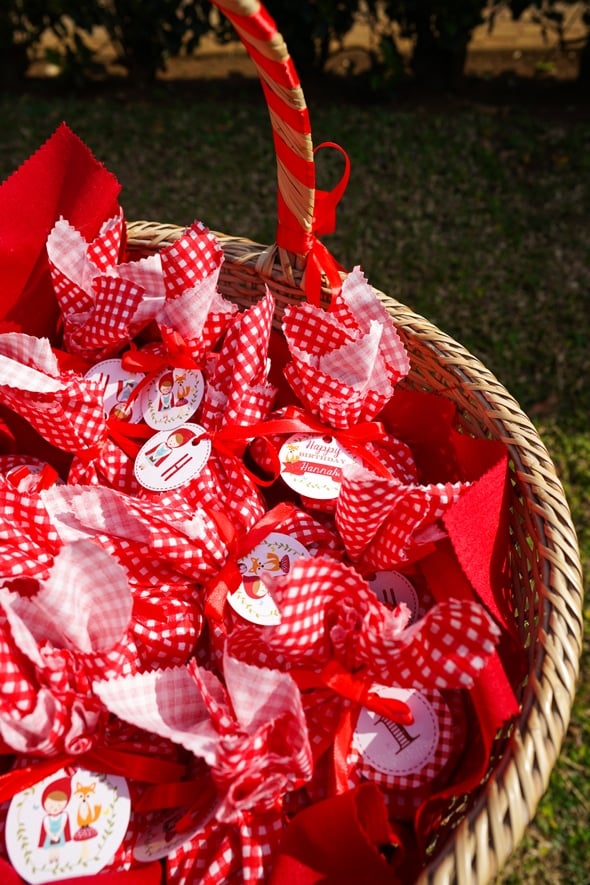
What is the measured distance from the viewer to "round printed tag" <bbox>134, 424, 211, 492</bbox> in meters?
1.08

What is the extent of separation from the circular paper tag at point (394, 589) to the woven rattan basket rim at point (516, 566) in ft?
0.51

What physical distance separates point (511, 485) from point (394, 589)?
Result: 0.23 metres

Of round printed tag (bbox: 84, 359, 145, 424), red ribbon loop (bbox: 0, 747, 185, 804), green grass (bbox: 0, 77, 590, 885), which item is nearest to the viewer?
red ribbon loop (bbox: 0, 747, 185, 804)

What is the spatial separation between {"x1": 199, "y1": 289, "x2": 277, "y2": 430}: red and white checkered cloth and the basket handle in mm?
116

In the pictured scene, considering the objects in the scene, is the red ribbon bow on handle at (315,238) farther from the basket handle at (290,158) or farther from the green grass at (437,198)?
the green grass at (437,198)

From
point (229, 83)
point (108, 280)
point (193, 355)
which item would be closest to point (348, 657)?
point (193, 355)

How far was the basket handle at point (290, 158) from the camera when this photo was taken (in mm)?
895

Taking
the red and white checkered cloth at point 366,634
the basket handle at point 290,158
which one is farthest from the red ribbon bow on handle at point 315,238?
the red and white checkered cloth at point 366,634

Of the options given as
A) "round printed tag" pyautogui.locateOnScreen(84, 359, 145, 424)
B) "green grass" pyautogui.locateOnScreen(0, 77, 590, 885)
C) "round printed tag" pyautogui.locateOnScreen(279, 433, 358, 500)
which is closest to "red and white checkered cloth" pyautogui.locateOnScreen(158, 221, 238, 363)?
"round printed tag" pyautogui.locateOnScreen(84, 359, 145, 424)

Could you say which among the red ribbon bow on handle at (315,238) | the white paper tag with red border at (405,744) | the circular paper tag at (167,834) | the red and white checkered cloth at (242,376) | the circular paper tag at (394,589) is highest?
the red ribbon bow on handle at (315,238)

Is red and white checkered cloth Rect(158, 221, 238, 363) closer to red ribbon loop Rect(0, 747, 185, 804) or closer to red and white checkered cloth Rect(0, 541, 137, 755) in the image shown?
red and white checkered cloth Rect(0, 541, 137, 755)

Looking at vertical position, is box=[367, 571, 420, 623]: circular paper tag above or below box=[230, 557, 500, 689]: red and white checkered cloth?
below

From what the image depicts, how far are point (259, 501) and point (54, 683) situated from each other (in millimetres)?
388

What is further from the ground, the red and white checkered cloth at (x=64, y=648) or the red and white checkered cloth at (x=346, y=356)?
the red and white checkered cloth at (x=346, y=356)
